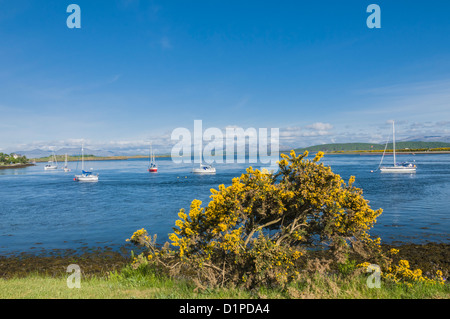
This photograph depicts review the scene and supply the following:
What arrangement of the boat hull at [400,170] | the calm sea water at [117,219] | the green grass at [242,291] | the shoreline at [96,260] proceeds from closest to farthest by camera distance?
the green grass at [242,291], the shoreline at [96,260], the calm sea water at [117,219], the boat hull at [400,170]

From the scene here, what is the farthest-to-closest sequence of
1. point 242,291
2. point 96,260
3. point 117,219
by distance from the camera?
1. point 117,219
2. point 96,260
3. point 242,291

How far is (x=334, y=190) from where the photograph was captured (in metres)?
9.66

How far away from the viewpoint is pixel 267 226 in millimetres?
10836

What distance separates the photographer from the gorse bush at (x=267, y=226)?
8.88m

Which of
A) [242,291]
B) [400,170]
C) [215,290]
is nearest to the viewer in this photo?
[242,291]

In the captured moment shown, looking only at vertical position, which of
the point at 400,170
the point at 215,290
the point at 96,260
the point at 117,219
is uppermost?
the point at 215,290

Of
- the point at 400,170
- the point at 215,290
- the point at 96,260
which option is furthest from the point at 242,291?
the point at 400,170

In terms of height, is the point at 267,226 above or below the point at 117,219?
above

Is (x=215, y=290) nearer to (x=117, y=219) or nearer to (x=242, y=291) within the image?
(x=242, y=291)

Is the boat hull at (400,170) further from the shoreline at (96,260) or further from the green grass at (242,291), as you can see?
the green grass at (242,291)

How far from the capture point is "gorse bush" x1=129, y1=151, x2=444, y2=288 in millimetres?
8883

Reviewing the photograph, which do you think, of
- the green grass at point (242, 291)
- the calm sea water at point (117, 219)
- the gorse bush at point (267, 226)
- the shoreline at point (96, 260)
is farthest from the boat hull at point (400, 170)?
the green grass at point (242, 291)

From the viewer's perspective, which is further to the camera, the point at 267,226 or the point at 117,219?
the point at 117,219

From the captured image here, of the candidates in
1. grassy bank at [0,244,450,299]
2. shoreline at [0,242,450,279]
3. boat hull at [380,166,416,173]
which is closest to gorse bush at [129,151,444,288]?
grassy bank at [0,244,450,299]
